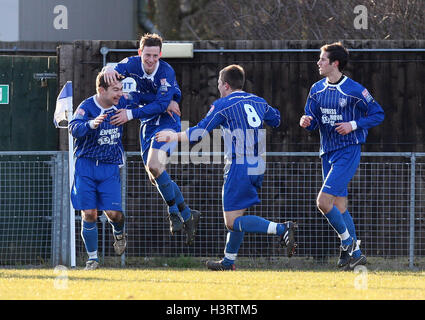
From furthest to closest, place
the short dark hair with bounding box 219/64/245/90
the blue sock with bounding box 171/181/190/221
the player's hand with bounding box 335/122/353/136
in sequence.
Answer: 1. the blue sock with bounding box 171/181/190/221
2. the player's hand with bounding box 335/122/353/136
3. the short dark hair with bounding box 219/64/245/90

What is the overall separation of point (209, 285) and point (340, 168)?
117 inches

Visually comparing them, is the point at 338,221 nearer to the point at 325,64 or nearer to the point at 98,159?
the point at 325,64

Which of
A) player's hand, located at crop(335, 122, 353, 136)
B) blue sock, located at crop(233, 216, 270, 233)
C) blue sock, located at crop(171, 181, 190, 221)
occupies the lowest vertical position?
blue sock, located at crop(233, 216, 270, 233)

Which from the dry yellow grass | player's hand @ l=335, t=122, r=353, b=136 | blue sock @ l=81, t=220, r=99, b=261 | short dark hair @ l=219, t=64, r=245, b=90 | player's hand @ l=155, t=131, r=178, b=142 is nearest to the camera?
the dry yellow grass

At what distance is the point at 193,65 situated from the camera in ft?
43.5

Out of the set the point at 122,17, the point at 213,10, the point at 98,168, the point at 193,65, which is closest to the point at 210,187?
the point at 193,65

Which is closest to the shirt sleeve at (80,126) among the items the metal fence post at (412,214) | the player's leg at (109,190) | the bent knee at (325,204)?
the player's leg at (109,190)

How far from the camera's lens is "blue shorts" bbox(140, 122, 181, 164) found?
36.5 ft

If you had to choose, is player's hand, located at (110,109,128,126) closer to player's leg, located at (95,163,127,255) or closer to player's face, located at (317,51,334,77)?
player's leg, located at (95,163,127,255)

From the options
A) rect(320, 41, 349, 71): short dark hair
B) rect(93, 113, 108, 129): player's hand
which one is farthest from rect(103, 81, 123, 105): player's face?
rect(320, 41, 349, 71): short dark hair

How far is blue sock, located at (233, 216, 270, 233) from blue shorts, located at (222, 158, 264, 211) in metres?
0.14

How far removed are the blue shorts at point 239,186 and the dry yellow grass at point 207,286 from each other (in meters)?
0.75

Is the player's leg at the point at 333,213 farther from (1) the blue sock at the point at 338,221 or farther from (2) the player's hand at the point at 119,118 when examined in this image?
(2) the player's hand at the point at 119,118

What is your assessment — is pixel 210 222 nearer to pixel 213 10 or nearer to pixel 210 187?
pixel 210 187
